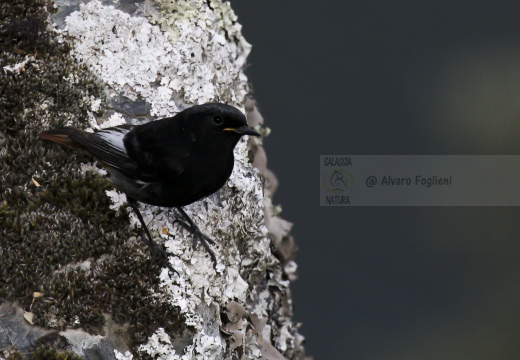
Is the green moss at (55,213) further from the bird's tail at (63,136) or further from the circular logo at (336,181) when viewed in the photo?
the circular logo at (336,181)

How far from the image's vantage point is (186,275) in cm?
471

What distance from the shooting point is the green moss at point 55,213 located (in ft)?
14.3

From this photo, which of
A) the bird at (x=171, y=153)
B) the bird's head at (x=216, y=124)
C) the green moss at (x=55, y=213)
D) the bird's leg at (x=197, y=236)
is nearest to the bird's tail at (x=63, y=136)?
the bird at (x=171, y=153)

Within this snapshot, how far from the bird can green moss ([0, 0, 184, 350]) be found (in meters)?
0.19

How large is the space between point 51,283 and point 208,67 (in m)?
2.24

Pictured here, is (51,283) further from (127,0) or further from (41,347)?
(127,0)

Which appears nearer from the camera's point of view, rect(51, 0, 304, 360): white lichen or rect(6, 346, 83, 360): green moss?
rect(6, 346, 83, 360): green moss

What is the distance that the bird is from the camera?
183 inches

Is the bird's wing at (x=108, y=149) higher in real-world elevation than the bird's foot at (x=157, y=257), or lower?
higher

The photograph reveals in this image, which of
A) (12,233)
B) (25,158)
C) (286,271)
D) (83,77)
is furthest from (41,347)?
(286,271)

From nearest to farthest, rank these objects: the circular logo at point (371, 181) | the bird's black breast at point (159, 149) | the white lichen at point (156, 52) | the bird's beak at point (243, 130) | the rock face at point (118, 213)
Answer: the rock face at point (118, 213), the bird's beak at point (243, 130), the bird's black breast at point (159, 149), the white lichen at point (156, 52), the circular logo at point (371, 181)

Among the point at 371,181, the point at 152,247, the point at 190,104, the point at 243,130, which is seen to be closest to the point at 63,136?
the point at 152,247

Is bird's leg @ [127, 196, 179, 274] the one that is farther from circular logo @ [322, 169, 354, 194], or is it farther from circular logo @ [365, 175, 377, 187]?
circular logo @ [365, 175, 377, 187]

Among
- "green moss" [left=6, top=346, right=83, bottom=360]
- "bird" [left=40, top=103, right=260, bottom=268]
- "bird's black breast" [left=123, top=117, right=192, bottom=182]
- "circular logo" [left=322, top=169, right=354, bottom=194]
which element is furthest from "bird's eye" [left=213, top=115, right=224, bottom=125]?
"circular logo" [left=322, top=169, right=354, bottom=194]
